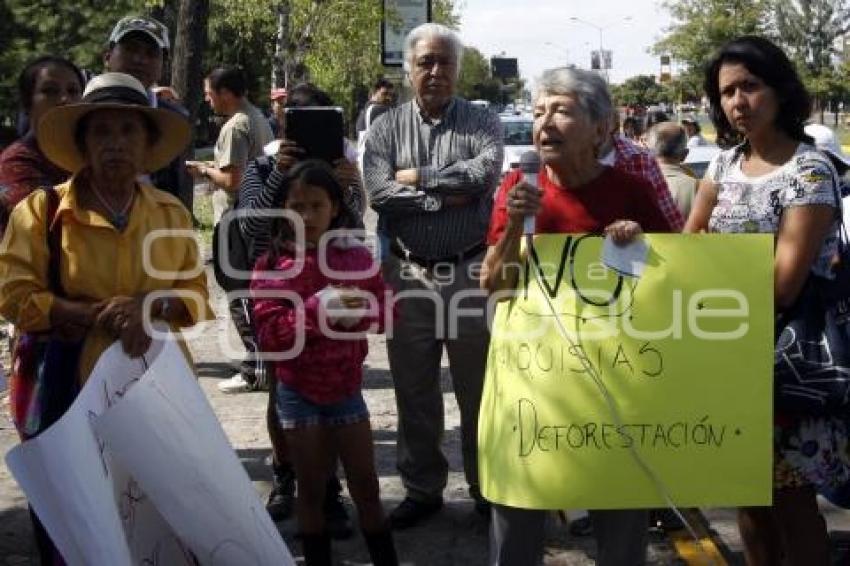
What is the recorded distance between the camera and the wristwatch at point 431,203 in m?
5.07

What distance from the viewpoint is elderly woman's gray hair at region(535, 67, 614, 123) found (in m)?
3.54

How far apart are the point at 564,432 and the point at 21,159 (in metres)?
2.19

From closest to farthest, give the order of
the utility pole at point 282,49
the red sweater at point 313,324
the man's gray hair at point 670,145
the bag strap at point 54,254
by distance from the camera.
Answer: the bag strap at point 54,254 < the red sweater at point 313,324 < the man's gray hair at point 670,145 < the utility pole at point 282,49

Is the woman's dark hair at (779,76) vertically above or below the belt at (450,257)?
above

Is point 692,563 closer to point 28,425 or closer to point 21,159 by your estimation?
point 28,425

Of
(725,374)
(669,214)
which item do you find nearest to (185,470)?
(725,374)

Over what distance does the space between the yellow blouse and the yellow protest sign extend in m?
1.21

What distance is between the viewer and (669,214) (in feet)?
13.5

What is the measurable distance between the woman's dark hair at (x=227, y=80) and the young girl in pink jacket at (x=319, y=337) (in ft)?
11.2

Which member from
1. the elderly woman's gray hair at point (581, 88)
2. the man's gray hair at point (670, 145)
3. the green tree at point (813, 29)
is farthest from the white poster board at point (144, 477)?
the green tree at point (813, 29)

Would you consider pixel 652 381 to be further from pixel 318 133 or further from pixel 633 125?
pixel 633 125

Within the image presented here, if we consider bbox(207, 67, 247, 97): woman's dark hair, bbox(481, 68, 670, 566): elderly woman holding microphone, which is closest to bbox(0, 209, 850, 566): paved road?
bbox(481, 68, 670, 566): elderly woman holding microphone

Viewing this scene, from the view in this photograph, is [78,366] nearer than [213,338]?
Yes

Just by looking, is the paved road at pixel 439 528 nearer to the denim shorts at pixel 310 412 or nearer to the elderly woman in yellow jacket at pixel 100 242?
the denim shorts at pixel 310 412
